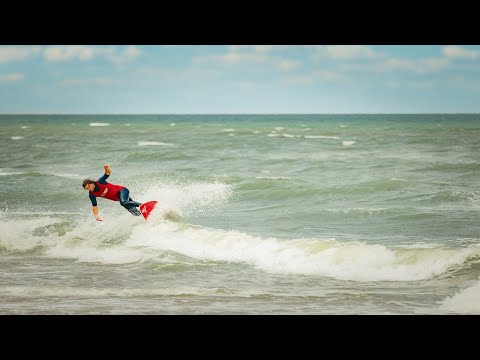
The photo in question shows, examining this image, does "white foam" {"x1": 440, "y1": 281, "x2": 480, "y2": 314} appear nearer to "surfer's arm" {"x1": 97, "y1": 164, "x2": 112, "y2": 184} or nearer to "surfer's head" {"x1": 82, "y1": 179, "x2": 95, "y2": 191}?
"surfer's arm" {"x1": 97, "y1": 164, "x2": 112, "y2": 184}

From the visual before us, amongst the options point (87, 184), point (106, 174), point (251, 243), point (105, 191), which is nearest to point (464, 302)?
point (251, 243)

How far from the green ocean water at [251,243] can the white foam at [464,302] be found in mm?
23

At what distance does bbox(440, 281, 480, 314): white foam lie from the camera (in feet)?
25.3

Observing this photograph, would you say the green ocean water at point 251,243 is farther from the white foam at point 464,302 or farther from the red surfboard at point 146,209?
the red surfboard at point 146,209

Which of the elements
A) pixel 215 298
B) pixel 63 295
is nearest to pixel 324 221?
pixel 215 298

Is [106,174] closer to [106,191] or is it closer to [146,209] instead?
[106,191]

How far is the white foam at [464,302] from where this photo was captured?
25.3ft

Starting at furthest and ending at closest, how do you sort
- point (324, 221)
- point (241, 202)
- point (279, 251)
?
point (241, 202)
point (324, 221)
point (279, 251)

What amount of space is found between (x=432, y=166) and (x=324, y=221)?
11.5 m

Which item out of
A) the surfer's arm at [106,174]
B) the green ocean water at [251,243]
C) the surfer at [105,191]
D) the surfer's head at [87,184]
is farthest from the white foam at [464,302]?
the surfer's head at [87,184]

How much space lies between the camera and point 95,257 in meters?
11.4

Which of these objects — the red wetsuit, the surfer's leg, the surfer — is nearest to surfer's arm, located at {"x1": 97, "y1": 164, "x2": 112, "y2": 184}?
the surfer

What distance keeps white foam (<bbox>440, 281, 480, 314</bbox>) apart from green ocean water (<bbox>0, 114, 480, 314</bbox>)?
0.02 m
